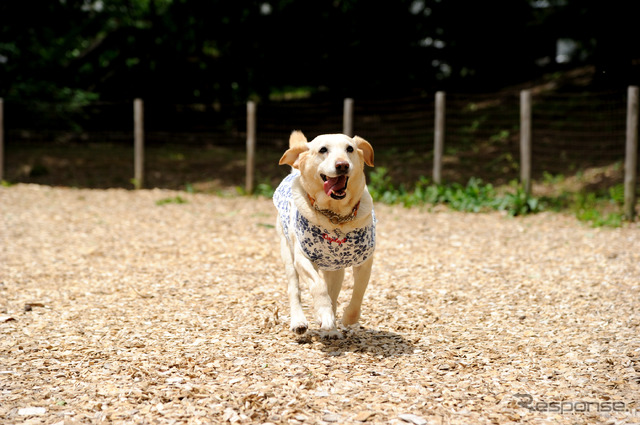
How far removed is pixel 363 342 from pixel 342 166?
3.94 ft

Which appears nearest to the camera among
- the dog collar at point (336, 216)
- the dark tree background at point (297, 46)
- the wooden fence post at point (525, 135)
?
the dog collar at point (336, 216)

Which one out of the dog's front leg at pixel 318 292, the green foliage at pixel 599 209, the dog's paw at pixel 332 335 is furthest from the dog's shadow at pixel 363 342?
the green foliage at pixel 599 209

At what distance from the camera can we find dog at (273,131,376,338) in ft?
12.6

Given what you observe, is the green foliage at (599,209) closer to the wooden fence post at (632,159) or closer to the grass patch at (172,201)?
the wooden fence post at (632,159)

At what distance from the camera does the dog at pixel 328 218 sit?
152 inches

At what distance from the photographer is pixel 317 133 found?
15742 millimetres

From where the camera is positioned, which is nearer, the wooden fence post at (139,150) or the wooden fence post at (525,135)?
the wooden fence post at (525,135)

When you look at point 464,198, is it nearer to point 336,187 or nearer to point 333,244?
point 333,244

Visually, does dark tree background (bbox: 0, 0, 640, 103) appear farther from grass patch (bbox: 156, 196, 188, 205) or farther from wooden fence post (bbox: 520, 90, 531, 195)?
wooden fence post (bbox: 520, 90, 531, 195)

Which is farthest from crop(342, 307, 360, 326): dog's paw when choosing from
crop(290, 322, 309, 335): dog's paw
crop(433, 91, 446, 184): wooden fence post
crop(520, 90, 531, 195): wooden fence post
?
crop(433, 91, 446, 184): wooden fence post

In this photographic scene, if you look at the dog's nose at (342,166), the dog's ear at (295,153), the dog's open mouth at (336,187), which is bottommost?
the dog's open mouth at (336,187)

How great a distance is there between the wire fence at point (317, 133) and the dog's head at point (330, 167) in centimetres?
892

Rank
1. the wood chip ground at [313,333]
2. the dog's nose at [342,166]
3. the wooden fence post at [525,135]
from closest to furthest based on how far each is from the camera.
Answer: the wood chip ground at [313,333]
the dog's nose at [342,166]
the wooden fence post at [525,135]

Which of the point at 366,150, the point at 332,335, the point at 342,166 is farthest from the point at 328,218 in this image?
the point at 332,335
